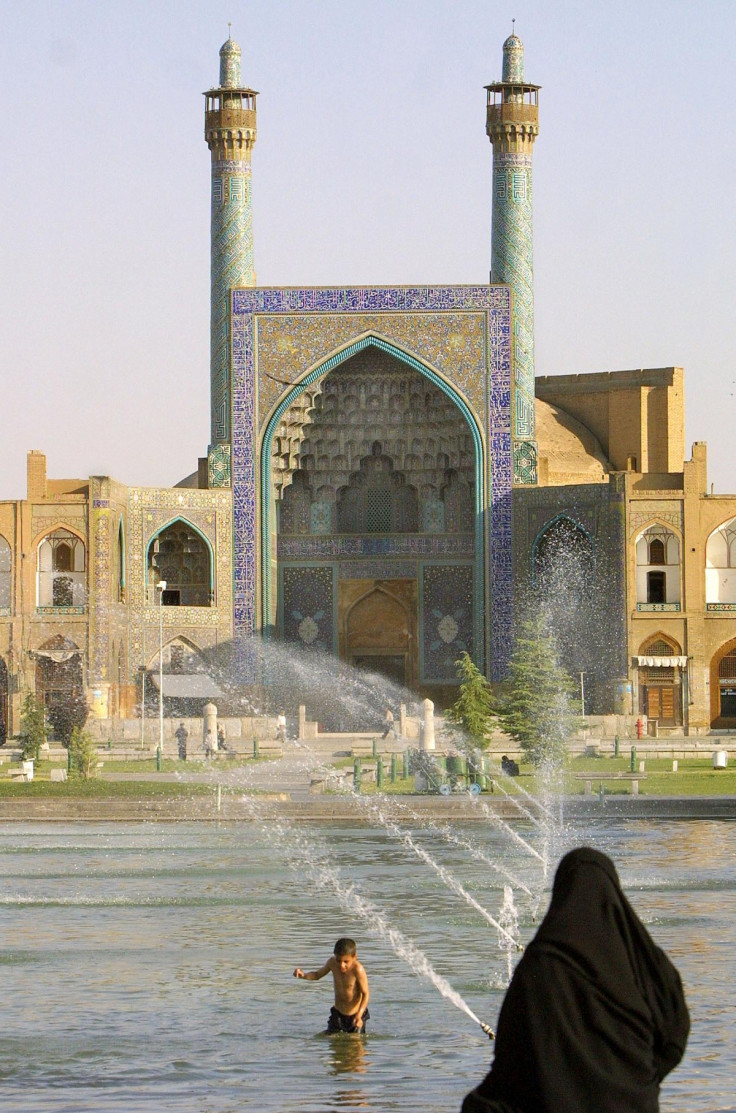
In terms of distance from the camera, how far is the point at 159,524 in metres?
37.7

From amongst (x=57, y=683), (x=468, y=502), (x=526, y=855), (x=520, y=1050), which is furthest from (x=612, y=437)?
(x=520, y=1050)

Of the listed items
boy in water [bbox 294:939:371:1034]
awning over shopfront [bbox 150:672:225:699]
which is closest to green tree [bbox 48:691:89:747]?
awning over shopfront [bbox 150:672:225:699]

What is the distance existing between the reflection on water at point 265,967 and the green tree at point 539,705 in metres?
8.75

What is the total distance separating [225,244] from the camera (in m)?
38.6

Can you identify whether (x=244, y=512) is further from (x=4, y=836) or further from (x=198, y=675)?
(x=4, y=836)

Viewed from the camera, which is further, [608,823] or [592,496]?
[592,496]

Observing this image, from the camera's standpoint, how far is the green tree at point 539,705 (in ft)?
92.3

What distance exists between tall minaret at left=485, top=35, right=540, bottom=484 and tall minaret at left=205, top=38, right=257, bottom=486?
4498mm

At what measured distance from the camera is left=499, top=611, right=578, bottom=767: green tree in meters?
28.1

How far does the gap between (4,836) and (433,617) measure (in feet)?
67.6

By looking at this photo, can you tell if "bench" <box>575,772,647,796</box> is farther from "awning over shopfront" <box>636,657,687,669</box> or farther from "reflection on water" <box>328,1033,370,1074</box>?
"reflection on water" <box>328,1033,370,1074</box>

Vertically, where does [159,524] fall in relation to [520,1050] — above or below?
above

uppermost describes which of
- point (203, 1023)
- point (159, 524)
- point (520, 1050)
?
point (159, 524)

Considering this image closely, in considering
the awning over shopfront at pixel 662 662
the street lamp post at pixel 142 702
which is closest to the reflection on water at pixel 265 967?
the street lamp post at pixel 142 702
